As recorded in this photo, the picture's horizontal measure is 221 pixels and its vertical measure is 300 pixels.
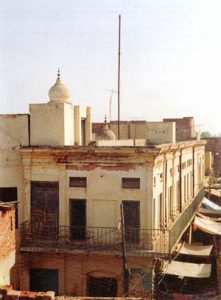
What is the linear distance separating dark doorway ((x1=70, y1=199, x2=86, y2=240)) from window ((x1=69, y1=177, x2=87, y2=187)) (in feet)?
2.16

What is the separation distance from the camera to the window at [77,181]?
61.8 ft

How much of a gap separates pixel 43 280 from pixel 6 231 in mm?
5713

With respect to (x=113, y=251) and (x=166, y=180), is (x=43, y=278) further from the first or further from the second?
(x=166, y=180)

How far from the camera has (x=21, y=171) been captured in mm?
19578

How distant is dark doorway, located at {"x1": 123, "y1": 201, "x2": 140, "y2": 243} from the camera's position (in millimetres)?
18281

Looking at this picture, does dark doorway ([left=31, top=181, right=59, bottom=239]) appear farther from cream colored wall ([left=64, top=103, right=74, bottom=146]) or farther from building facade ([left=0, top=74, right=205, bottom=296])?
cream colored wall ([left=64, top=103, right=74, bottom=146])

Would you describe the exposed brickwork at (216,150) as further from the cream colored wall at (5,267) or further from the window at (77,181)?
the cream colored wall at (5,267)

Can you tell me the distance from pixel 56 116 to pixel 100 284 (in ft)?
24.6

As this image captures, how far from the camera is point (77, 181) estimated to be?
18.9 metres

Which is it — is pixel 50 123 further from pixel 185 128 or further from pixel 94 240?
pixel 185 128

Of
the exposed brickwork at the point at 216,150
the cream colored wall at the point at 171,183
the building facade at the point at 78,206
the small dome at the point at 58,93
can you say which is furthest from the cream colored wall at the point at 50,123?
the exposed brickwork at the point at 216,150

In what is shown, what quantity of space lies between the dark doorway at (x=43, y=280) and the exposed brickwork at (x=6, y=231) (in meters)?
4.47

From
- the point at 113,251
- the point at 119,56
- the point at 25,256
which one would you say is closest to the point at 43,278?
the point at 25,256

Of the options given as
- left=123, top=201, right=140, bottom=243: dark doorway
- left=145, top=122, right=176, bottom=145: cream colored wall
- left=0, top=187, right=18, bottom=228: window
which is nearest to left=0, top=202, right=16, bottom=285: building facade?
left=0, top=187, right=18, bottom=228: window
